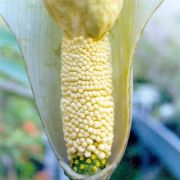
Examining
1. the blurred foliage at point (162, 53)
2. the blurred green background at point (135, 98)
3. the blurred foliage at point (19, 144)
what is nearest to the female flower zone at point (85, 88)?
the blurred green background at point (135, 98)

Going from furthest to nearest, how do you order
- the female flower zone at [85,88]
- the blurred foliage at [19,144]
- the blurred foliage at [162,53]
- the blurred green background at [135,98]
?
the blurred foliage at [162,53] < the blurred foliage at [19,144] < the blurred green background at [135,98] < the female flower zone at [85,88]

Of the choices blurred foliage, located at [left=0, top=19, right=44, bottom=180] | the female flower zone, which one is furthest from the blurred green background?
the female flower zone

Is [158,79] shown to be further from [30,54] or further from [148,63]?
[30,54]

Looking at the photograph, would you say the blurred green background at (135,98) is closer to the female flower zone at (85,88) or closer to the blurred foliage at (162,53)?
the blurred foliage at (162,53)

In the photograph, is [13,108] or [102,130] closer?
[102,130]

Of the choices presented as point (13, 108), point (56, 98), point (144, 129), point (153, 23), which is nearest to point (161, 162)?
point (144, 129)

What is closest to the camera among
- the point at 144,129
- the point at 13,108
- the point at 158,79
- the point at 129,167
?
the point at 129,167

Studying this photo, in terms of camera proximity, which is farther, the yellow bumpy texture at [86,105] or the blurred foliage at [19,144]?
the blurred foliage at [19,144]
